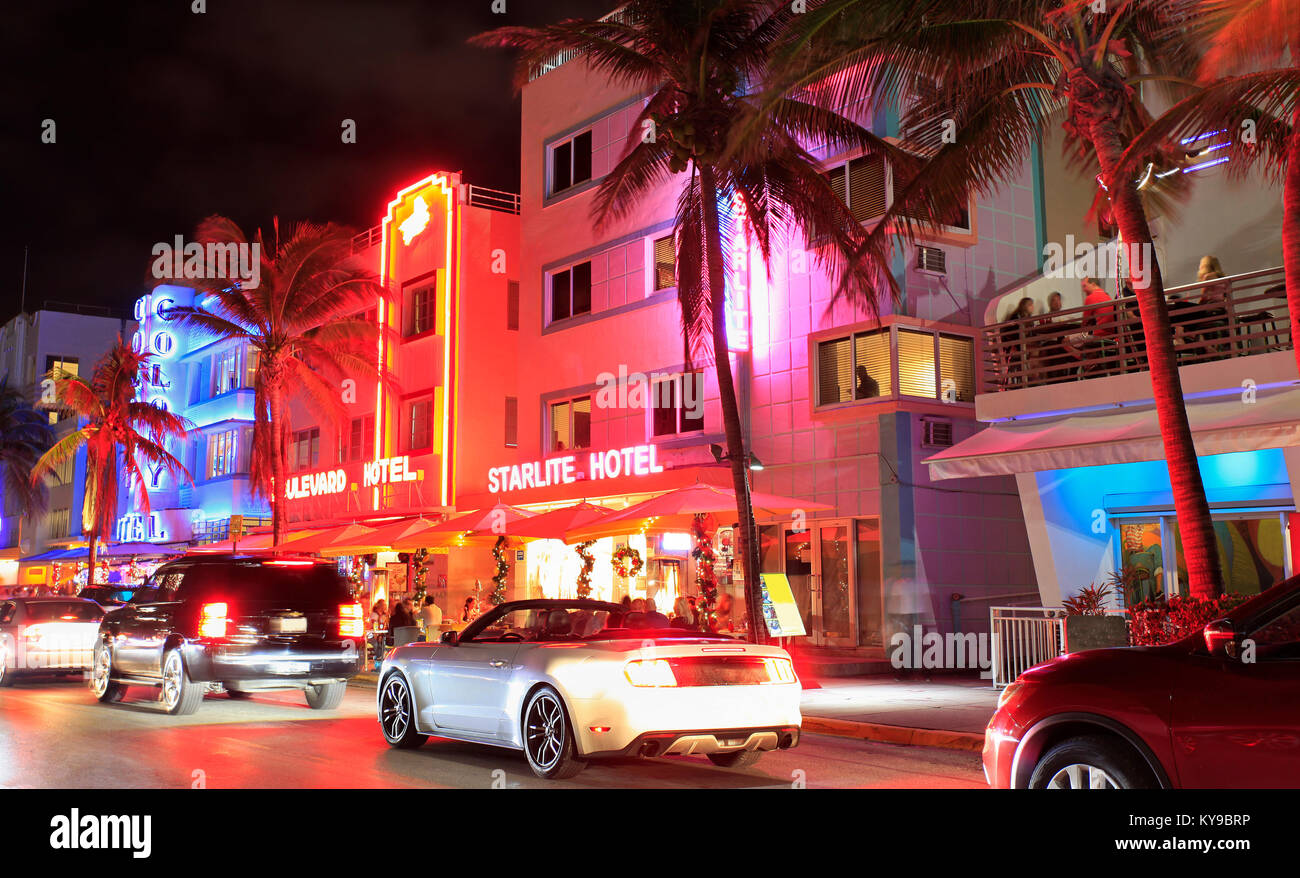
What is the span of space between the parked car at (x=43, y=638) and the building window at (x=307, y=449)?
783 inches

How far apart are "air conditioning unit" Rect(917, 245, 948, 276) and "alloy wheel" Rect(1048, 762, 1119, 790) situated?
1792cm

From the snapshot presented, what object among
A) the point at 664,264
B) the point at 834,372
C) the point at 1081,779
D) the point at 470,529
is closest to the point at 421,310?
the point at 664,264

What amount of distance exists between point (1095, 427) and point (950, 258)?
6951mm

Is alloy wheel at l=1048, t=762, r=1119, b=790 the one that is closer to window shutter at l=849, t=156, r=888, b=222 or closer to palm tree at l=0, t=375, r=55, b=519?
window shutter at l=849, t=156, r=888, b=222

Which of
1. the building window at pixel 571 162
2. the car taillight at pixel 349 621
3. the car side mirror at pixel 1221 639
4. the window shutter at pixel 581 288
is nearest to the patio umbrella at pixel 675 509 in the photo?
the car taillight at pixel 349 621

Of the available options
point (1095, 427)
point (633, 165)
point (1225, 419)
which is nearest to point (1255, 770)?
point (1225, 419)

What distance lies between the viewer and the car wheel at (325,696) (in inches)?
629

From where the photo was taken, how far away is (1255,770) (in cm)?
545

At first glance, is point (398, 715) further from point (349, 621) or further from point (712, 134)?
point (712, 134)

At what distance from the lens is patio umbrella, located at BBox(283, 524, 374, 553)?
27.2m

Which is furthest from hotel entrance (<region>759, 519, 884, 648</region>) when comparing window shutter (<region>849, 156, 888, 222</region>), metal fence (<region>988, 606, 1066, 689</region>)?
window shutter (<region>849, 156, 888, 222</region>)

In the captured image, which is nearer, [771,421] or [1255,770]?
[1255,770]

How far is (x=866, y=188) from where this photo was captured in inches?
934

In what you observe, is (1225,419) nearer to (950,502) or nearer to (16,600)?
(950,502)
